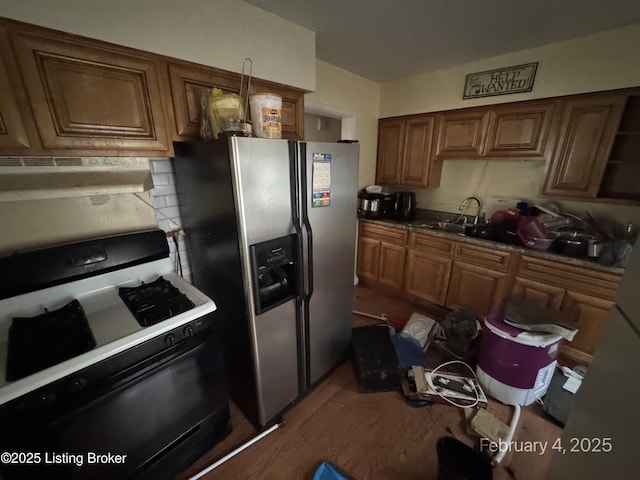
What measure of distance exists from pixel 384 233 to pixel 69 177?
2.59 m

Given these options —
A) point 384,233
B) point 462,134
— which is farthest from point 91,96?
point 462,134

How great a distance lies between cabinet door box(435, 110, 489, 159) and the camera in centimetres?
235

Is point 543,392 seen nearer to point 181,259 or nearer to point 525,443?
point 525,443

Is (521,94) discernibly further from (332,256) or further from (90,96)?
(90,96)

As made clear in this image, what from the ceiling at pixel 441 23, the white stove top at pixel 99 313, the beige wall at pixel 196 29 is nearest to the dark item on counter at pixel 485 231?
the ceiling at pixel 441 23

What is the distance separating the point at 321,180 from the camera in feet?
4.59

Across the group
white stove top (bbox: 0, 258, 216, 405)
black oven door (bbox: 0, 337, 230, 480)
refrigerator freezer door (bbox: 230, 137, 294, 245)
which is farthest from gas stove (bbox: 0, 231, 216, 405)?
refrigerator freezer door (bbox: 230, 137, 294, 245)

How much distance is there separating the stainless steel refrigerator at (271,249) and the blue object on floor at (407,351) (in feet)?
2.08

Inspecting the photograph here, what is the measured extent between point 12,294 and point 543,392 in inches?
119

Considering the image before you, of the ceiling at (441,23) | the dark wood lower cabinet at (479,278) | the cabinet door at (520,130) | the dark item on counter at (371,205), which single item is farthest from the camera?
the dark item on counter at (371,205)

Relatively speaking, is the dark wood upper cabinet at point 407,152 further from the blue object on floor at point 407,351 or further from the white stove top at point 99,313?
the white stove top at point 99,313

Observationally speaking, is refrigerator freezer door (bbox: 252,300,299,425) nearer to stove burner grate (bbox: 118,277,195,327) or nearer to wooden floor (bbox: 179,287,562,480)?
wooden floor (bbox: 179,287,562,480)

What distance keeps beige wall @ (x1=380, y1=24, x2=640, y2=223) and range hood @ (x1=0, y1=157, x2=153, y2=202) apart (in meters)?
2.65

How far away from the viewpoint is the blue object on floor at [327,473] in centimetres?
125
